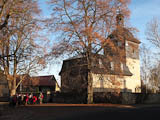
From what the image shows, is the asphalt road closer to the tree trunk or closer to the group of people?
the group of people

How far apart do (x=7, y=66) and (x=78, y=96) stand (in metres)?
11.6

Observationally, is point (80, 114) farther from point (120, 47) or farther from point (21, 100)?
point (21, 100)

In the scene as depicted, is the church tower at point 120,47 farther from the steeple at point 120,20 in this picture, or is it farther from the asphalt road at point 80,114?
the asphalt road at point 80,114

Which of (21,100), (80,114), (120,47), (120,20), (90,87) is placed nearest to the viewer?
(80,114)

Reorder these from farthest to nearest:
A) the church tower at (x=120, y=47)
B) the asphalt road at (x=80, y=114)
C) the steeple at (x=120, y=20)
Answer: the steeple at (x=120, y=20)
the church tower at (x=120, y=47)
the asphalt road at (x=80, y=114)

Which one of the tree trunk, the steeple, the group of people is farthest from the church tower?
the group of people

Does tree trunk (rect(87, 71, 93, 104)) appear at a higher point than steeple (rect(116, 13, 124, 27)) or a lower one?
lower

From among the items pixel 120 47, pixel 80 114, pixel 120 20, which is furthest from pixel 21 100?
pixel 120 20

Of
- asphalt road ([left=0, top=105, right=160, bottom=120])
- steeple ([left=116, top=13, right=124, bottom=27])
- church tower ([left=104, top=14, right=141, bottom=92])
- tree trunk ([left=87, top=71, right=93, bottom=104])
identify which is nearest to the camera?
asphalt road ([left=0, top=105, right=160, bottom=120])

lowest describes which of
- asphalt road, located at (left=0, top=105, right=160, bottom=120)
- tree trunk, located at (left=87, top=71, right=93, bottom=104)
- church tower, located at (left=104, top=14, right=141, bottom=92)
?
asphalt road, located at (left=0, top=105, right=160, bottom=120)

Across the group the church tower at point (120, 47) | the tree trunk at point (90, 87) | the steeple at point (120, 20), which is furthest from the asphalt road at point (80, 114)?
the steeple at point (120, 20)

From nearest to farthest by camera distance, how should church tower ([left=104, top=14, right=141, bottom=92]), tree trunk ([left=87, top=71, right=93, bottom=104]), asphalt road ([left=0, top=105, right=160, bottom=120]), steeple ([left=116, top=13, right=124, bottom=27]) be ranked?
asphalt road ([left=0, top=105, right=160, bottom=120]) → church tower ([left=104, top=14, right=141, bottom=92]) → steeple ([left=116, top=13, right=124, bottom=27]) → tree trunk ([left=87, top=71, right=93, bottom=104])

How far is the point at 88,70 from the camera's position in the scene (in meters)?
26.6

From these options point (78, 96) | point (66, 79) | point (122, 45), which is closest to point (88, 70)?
point (66, 79)
